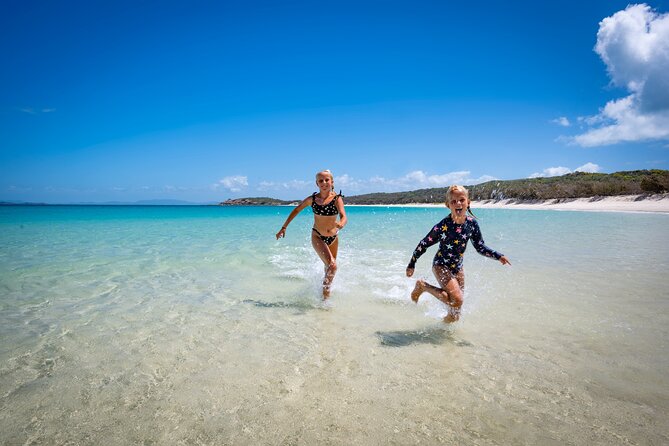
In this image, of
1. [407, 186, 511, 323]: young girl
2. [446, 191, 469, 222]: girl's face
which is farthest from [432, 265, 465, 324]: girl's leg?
[446, 191, 469, 222]: girl's face

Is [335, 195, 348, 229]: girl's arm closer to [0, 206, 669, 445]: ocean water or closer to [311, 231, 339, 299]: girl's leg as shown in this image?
[311, 231, 339, 299]: girl's leg

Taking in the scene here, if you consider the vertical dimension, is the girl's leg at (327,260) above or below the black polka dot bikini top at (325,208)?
below

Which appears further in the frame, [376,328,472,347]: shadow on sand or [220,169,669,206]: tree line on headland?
[220,169,669,206]: tree line on headland

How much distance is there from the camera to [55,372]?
11.3ft

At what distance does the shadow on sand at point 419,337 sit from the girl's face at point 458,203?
167 centimetres

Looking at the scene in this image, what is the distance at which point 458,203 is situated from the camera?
15.3 ft

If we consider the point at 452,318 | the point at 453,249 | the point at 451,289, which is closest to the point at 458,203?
the point at 453,249

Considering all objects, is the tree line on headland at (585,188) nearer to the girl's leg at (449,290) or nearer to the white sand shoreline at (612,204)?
the white sand shoreline at (612,204)

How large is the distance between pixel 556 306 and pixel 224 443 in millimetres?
5459

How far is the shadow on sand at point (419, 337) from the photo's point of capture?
412cm

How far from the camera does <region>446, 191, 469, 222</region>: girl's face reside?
4664 mm

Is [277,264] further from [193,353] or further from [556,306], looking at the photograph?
[556,306]

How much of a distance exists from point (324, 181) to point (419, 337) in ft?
10.8

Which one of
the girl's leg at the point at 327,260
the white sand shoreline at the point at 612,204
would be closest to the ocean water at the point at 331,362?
the girl's leg at the point at 327,260
